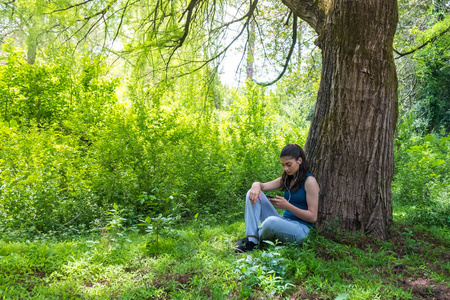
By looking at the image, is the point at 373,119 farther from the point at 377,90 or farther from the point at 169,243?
the point at 169,243

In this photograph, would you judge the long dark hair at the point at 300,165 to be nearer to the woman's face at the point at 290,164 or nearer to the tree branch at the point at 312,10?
the woman's face at the point at 290,164

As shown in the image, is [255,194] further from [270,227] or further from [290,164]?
[290,164]

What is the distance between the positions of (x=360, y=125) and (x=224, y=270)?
7.15 feet

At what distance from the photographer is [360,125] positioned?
3600 millimetres

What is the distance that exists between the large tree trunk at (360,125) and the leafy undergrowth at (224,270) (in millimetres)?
316

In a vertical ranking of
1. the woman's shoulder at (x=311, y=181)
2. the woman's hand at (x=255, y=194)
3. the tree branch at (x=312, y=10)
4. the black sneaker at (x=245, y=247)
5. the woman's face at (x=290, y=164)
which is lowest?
the black sneaker at (x=245, y=247)

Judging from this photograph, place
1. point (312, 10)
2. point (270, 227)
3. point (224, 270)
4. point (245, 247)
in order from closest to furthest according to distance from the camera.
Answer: point (224, 270) < point (270, 227) < point (245, 247) < point (312, 10)

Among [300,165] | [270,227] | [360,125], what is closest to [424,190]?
[360,125]

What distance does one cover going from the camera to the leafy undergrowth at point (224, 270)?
243 cm

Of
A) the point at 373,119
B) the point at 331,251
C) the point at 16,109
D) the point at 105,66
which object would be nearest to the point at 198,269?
the point at 331,251

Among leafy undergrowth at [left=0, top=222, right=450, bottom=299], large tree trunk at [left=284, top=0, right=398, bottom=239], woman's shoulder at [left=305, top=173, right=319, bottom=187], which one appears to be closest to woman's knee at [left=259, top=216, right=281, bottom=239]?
leafy undergrowth at [left=0, top=222, right=450, bottom=299]

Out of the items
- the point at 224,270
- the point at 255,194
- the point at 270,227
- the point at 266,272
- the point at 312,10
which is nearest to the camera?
the point at 266,272

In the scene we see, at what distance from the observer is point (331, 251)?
10.3 ft

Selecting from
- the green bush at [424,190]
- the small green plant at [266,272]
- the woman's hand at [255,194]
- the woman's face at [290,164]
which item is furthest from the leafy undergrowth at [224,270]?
the green bush at [424,190]
